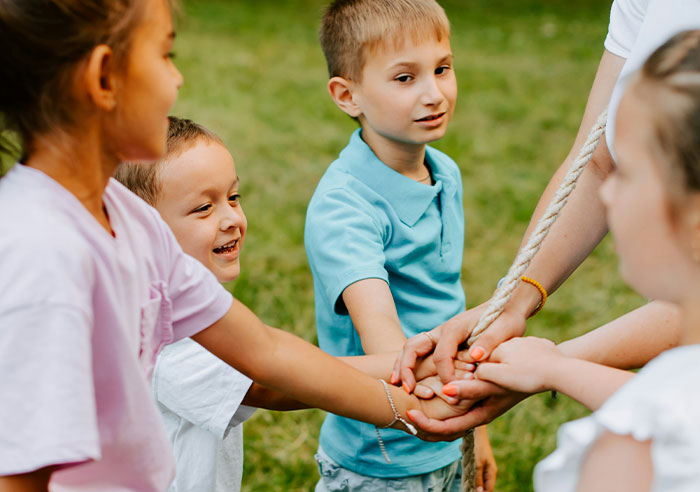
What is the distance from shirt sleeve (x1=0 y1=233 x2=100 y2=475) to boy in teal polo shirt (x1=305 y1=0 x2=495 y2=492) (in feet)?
3.19

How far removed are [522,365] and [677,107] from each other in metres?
0.89

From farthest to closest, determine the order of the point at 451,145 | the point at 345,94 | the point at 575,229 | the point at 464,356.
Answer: the point at 451,145, the point at 345,94, the point at 575,229, the point at 464,356

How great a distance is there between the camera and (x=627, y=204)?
129cm

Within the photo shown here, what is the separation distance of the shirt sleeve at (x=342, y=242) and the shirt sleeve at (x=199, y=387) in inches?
13.8

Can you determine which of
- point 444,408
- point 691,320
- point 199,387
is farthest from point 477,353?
point 691,320

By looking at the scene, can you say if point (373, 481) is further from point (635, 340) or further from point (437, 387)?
point (635, 340)

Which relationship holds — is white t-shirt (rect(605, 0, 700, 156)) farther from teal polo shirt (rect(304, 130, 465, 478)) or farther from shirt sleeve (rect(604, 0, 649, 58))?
teal polo shirt (rect(304, 130, 465, 478))

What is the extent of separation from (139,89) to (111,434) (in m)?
0.54

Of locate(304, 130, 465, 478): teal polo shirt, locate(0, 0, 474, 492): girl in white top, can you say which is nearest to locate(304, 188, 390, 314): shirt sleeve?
locate(304, 130, 465, 478): teal polo shirt

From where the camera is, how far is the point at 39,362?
1224 millimetres

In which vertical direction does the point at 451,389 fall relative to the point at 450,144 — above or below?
below

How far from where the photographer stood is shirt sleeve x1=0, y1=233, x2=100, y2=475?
3.97 ft

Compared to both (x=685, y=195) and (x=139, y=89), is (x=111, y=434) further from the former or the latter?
(x=685, y=195)

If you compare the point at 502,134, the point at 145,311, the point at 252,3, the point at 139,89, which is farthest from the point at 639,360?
the point at 252,3
